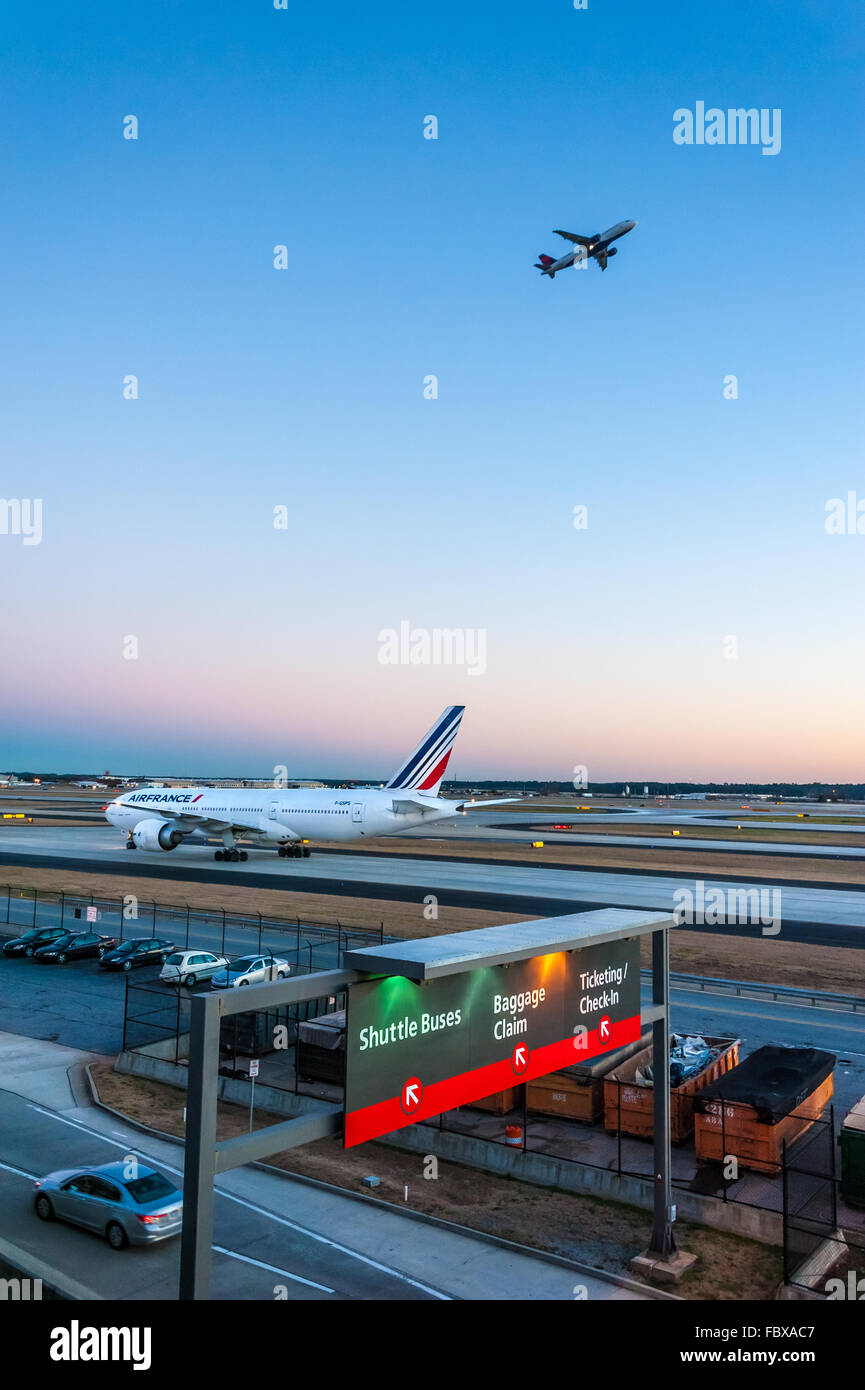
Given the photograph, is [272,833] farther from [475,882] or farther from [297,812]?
[475,882]

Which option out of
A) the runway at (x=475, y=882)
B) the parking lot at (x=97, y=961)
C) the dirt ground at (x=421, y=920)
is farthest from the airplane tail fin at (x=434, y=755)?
the parking lot at (x=97, y=961)

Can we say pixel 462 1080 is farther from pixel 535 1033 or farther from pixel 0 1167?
pixel 0 1167

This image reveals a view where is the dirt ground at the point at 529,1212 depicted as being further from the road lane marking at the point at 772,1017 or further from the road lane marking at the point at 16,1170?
the road lane marking at the point at 772,1017

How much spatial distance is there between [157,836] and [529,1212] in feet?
195

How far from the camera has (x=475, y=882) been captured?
Result: 59.9 m

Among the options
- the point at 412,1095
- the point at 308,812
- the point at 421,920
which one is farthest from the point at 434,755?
the point at 412,1095

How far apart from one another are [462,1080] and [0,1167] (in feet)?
39.4

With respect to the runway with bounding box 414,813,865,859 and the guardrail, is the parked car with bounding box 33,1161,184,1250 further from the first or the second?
the runway with bounding box 414,813,865,859

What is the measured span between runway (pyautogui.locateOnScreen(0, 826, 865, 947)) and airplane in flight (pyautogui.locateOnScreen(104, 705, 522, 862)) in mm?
2054

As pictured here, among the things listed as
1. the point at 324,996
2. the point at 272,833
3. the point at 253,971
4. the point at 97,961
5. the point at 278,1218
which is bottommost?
the point at 97,961

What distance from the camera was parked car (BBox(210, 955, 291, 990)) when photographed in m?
31.1

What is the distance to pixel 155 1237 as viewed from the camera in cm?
1548

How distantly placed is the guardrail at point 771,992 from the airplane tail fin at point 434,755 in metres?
39.8

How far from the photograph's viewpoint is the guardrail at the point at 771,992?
31822mm
